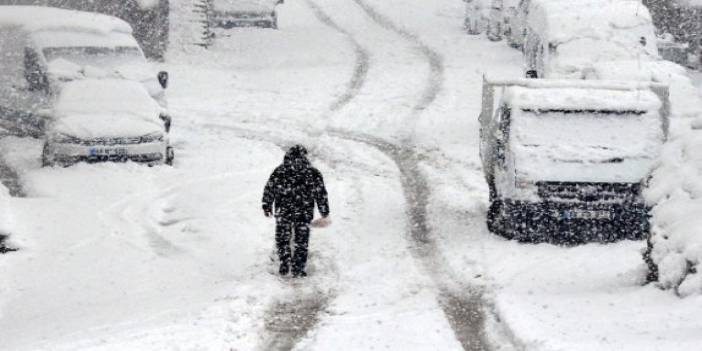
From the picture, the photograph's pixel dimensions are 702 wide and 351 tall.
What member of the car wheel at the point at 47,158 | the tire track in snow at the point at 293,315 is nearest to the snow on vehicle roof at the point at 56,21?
the car wheel at the point at 47,158

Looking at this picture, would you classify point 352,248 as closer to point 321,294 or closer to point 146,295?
point 321,294

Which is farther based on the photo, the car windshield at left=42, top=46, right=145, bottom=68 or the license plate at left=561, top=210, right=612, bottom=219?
the car windshield at left=42, top=46, right=145, bottom=68

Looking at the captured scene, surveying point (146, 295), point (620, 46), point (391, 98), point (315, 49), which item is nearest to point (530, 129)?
point (146, 295)

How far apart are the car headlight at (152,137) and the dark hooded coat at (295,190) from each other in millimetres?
5368

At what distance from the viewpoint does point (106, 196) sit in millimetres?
15758

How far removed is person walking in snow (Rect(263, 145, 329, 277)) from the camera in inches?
485

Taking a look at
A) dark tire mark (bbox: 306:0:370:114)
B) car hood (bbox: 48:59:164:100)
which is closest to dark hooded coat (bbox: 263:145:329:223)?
car hood (bbox: 48:59:164:100)

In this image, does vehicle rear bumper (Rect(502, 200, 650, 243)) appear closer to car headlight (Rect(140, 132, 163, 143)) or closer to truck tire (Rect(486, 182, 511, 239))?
truck tire (Rect(486, 182, 511, 239))

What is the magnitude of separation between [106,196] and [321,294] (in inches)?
209

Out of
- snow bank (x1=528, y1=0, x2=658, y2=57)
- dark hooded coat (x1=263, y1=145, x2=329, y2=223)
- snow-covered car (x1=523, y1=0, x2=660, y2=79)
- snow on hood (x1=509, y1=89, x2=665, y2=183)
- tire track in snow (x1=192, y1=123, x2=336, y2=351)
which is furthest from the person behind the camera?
snow bank (x1=528, y1=0, x2=658, y2=57)

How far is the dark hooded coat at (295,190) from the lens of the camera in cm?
1231

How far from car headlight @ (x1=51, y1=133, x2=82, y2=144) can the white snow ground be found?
476 mm

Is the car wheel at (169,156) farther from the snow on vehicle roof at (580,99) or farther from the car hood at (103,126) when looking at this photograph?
the snow on vehicle roof at (580,99)

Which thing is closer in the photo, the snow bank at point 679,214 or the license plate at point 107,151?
the snow bank at point 679,214
